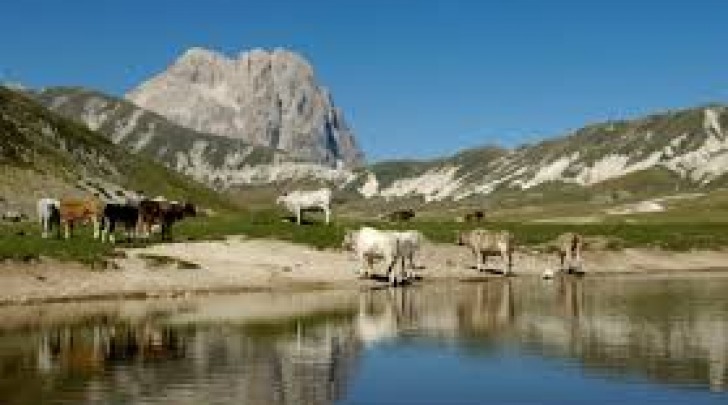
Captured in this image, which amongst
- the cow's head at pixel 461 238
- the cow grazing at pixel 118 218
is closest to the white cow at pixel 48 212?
the cow grazing at pixel 118 218

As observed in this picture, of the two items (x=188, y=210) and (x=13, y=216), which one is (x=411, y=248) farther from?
(x=13, y=216)

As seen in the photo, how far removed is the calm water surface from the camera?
29.6 metres

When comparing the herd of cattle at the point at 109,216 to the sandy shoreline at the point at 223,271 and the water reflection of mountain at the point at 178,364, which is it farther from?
the water reflection of mountain at the point at 178,364

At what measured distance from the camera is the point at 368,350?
125 feet

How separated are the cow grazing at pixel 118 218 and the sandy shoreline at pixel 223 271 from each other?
375 centimetres

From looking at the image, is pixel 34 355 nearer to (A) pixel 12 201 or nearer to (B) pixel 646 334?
(B) pixel 646 334

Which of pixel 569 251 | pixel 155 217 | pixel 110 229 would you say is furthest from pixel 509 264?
pixel 110 229

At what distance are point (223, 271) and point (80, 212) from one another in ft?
32.8

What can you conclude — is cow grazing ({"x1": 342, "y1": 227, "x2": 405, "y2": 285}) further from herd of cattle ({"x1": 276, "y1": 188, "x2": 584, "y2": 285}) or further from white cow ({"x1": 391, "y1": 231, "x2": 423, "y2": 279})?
white cow ({"x1": 391, "y1": 231, "x2": 423, "y2": 279})

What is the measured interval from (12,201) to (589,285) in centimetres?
5483

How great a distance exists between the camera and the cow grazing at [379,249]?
67.6m

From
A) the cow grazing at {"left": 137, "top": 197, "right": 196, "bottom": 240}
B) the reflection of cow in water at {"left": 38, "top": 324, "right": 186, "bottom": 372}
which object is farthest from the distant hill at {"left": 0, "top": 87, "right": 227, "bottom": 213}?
the reflection of cow in water at {"left": 38, "top": 324, "right": 186, "bottom": 372}

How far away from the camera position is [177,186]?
14912 centimetres

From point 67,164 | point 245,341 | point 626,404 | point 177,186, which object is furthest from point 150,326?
point 177,186
